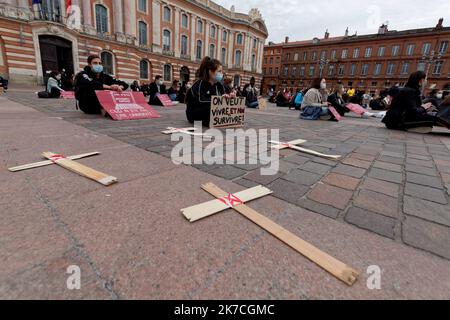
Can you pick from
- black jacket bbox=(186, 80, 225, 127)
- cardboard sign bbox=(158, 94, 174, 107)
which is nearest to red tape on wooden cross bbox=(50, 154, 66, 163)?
black jacket bbox=(186, 80, 225, 127)

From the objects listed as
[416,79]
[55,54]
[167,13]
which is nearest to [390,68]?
[167,13]

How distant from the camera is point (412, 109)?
19.5 feet

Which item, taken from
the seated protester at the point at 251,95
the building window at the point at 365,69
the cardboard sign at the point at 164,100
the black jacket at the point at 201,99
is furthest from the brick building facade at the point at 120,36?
the building window at the point at 365,69

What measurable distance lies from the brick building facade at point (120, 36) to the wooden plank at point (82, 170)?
24.1 metres

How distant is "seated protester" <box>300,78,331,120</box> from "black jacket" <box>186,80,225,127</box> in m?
4.62

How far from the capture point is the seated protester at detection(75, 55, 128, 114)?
589 centimetres

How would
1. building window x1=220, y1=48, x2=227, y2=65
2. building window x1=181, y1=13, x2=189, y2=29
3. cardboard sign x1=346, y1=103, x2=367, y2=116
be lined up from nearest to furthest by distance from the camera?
1. cardboard sign x1=346, y1=103, x2=367, y2=116
2. building window x1=181, y1=13, x2=189, y2=29
3. building window x1=220, y1=48, x2=227, y2=65

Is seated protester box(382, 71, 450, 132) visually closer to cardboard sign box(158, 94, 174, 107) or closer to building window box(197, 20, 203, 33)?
cardboard sign box(158, 94, 174, 107)

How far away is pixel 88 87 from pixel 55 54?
21035 millimetres

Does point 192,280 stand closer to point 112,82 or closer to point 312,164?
point 312,164

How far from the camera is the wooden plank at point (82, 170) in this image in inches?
76.6

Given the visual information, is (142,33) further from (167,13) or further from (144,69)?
(167,13)

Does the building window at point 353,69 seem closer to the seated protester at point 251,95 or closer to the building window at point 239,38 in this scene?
the building window at point 239,38
